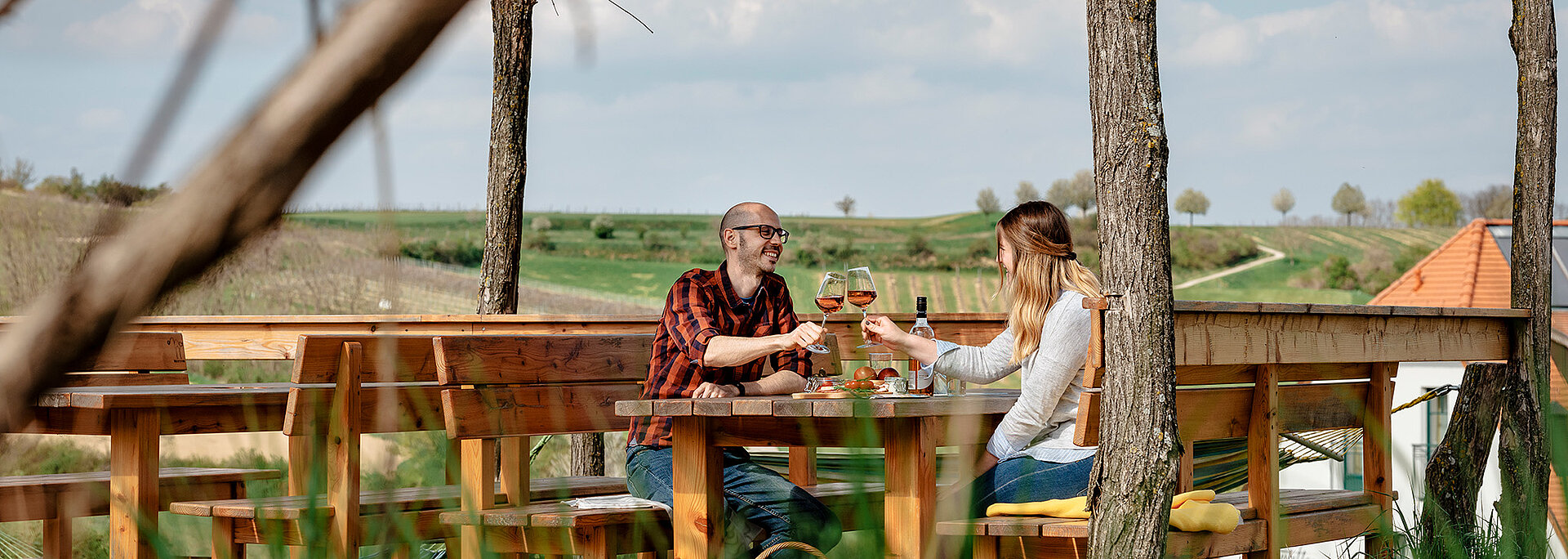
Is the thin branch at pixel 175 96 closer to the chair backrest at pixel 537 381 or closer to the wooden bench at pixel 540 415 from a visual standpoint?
the wooden bench at pixel 540 415

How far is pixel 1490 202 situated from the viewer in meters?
57.0

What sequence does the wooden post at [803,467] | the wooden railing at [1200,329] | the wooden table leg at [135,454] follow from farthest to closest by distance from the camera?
1. the wooden post at [803,467]
2. the wooden table leg at [135,454]
3. the wooden railing at [1200,329]

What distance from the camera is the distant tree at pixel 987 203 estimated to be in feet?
175

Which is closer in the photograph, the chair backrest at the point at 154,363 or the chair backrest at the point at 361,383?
the chair backrest at the point at 361,383

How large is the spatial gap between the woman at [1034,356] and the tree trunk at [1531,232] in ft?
6.53

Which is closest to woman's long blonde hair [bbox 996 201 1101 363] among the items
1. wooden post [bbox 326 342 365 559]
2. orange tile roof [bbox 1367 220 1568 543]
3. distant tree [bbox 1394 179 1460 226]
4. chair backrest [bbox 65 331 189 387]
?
wooden post [bbox 326 342 365 559]

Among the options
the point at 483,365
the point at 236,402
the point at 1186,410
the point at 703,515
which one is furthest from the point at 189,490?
the point at 1186,410

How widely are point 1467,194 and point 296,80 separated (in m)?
69.4

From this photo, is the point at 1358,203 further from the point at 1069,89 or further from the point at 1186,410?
the point at 1186,410

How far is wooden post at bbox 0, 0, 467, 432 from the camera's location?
1.19 ft

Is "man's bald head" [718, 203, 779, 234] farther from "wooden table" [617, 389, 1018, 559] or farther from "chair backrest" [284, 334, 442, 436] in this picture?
"chair backrest" [284, 334, 442, 436]

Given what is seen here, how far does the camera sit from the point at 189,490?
3.81 meters

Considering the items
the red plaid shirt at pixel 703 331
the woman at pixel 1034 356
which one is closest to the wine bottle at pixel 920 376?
the woman at pixel 1034 356

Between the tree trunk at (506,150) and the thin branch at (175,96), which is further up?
the tree trunk at (506,150)
